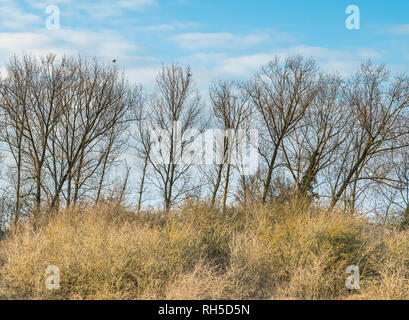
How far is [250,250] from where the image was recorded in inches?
439

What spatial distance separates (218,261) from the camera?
1191cm

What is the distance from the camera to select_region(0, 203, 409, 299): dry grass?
31.5 feet

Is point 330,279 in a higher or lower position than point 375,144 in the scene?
lower

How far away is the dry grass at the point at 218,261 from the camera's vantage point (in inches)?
378

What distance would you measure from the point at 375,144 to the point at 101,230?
18.3m

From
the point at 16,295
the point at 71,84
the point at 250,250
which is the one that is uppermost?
the point at 71,84

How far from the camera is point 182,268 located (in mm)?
10266
